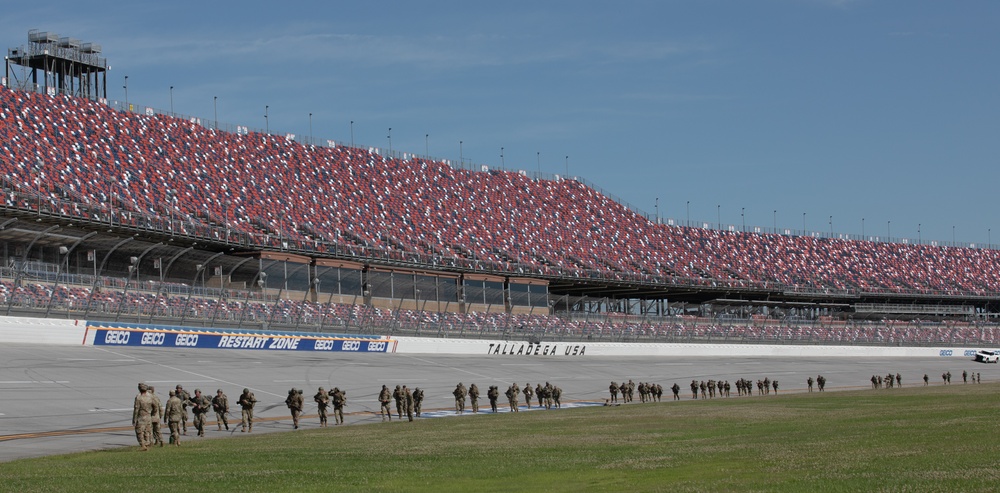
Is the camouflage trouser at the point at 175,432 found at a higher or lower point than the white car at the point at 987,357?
higher

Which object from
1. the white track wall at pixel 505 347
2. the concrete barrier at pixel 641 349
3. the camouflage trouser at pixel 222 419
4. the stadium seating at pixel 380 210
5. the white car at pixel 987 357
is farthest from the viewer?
the white car at pixel 987 357

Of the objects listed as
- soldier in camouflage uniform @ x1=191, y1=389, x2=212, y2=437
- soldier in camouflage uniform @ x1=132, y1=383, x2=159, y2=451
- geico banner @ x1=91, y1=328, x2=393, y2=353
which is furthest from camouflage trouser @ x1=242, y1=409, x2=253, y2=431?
geico banner @ x1=91, y1=328, x2=393, y2=353

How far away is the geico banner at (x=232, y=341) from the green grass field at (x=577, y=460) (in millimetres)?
23928

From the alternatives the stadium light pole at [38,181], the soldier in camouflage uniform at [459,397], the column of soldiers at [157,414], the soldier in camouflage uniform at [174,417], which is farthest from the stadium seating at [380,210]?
the soldier in camouflage uniform at [174,417]

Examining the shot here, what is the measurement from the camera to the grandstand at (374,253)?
200 feet

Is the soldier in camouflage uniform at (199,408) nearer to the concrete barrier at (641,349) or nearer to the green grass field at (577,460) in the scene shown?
the green grass field at (577,460)

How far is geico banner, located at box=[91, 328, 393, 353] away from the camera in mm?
52375

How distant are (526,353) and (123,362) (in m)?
32.2

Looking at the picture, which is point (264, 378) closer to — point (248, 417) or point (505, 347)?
point (248, 417)

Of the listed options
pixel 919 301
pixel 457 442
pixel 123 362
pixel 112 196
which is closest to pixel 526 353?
pixel 112 196

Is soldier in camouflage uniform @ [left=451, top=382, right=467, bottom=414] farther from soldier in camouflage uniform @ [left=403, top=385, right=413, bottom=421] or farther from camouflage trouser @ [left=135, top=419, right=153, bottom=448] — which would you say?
camouflage trouser @ [left=135, top=419, right=153, bottom=448]

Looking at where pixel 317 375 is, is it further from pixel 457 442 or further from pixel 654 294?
pixel 654 294

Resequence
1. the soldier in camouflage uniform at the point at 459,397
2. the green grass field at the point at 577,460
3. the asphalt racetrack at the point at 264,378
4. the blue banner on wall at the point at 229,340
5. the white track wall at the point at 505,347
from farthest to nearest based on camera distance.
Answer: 1. the blue banner on wall at the point at 229,340
2. the white track wall at the point at 505,347
3. the soldier in camouflage uniform at the point at 459,397
4. the asphalt racetrack at the point at 264,378
5. the green grass field at the point at 577,460

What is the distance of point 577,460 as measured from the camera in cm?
2025
